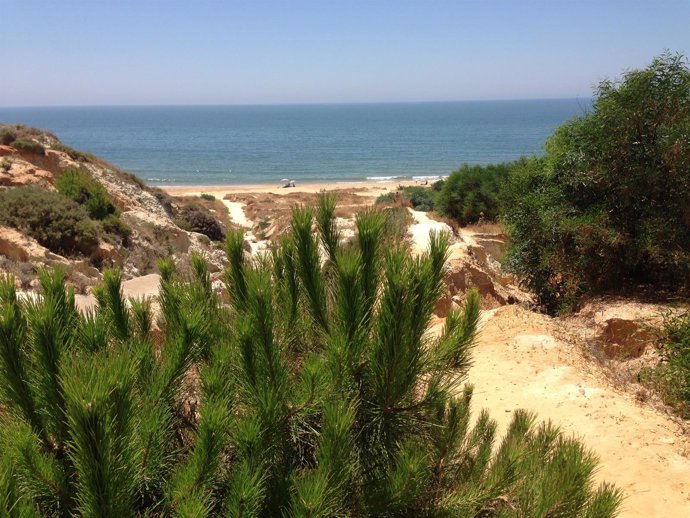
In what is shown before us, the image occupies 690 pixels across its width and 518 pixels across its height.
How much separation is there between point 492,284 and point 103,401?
14.7 metres

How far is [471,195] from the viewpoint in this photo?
3072 centimetres

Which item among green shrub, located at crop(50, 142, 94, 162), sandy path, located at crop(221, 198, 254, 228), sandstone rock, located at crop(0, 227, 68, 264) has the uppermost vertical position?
green shrub, located at crop(50, 142, 94, 162)

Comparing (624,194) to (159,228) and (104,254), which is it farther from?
(159,228)

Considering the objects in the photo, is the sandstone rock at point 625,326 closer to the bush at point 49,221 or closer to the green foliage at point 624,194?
the green foliage at point 624,194

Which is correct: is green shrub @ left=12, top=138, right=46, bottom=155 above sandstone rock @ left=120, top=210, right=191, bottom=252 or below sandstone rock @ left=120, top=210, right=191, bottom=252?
above

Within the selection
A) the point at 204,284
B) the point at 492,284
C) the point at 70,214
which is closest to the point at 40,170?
the point at 70,214

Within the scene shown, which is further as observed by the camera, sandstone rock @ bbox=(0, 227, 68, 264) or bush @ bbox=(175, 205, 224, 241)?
bush @ bbox=(175, 205, 224, 241)

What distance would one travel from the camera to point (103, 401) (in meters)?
1.98

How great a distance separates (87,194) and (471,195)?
65.3ft

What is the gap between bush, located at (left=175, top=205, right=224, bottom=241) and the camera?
2620cm

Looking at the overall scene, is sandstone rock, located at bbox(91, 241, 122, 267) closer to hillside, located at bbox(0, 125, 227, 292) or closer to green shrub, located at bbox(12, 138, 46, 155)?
hillside, located at bbox(0, 125, 227, 292)

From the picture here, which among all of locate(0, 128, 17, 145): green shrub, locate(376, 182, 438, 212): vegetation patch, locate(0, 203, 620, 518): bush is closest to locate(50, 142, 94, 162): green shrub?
locate(0, 128, 17, 145): green shrub

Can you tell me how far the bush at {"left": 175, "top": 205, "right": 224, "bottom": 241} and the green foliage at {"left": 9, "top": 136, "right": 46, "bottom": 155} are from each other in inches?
247

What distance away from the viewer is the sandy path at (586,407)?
603cm
